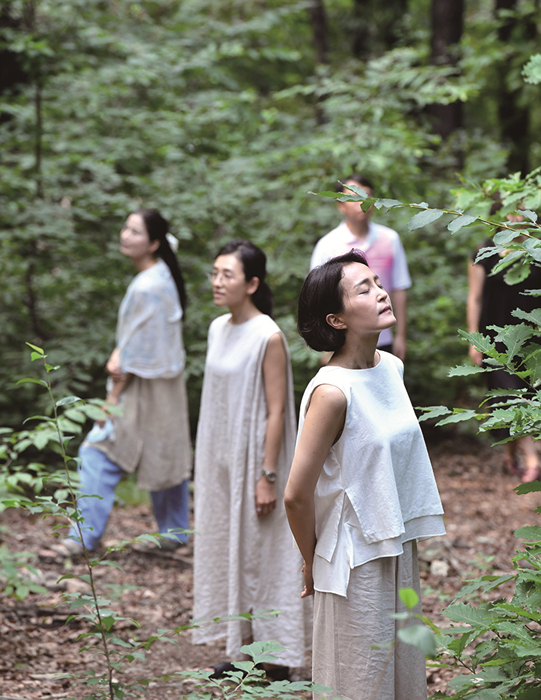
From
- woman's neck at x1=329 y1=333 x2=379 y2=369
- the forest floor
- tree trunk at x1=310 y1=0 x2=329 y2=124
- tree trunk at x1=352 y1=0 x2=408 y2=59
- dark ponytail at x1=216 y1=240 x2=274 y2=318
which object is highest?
tree trunk at x1=352 y1=0 x2=408 y2=59

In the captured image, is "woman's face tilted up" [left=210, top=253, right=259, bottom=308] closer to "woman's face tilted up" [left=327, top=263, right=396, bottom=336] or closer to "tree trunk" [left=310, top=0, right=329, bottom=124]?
"woman's face tilted up" [left=327, top=263, right=396, bottom=336]

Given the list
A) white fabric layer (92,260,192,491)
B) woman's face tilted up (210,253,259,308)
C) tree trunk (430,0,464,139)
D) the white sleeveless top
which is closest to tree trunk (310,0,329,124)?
tree trunk (430,0,464,139)

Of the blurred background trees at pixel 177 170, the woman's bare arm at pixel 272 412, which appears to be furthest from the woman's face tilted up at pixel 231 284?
the blurred background trees at pixel 177 170

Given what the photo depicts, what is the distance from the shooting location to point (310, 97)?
1181 centimetres

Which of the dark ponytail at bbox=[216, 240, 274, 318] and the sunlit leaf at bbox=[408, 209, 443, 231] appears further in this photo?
the dark ponytail at bbox=[216, 240, 274, 318]

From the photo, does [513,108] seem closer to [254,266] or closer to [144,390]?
[144,390]

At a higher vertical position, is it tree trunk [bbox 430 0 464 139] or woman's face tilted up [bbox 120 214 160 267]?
tree trunk [bbox 430 0 464 139]

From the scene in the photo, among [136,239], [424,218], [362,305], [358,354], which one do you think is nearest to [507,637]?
[358,354]

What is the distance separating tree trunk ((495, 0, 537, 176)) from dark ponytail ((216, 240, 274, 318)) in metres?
5.95

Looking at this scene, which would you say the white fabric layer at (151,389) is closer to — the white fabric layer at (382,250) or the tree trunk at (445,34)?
the white fabric layer at (382,250)

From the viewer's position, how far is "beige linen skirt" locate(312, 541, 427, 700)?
194cm

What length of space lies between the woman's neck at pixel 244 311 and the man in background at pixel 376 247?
3.29ft

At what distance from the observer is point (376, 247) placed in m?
4.77

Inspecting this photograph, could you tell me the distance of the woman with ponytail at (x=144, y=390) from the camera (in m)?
4.45
